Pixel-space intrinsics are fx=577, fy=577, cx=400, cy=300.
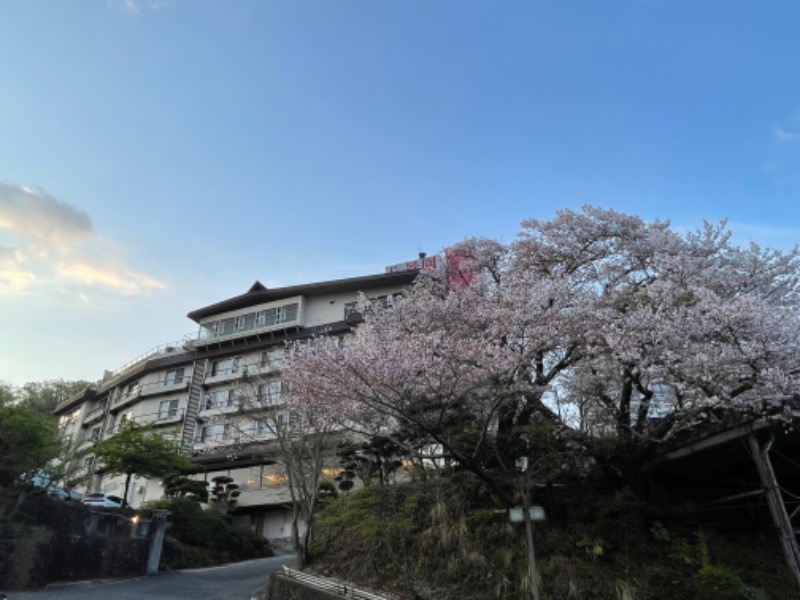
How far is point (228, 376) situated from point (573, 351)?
29.8 meters

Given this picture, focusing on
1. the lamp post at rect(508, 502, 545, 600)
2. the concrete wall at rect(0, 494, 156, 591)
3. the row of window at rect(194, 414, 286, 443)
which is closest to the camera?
the lamp post at rect(508, 502, 545, 600)

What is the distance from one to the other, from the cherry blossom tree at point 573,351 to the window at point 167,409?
95.2ft

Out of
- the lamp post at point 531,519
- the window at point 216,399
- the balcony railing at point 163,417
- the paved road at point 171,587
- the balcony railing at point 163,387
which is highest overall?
the balcony railing at point 163,387

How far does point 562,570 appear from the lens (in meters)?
11.6

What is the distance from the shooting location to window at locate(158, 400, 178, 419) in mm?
40938

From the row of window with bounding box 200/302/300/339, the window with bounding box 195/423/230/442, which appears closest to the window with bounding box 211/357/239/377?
the row of window with bounding box 200/302/300/339

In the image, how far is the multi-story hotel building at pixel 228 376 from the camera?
33.8 m

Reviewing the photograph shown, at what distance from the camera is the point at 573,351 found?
14484 millimetres

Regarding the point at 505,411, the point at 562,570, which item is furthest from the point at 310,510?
the point at 562,570

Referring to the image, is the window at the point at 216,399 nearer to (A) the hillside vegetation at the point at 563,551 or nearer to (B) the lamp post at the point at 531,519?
(A) the hillside vegetation at the point at 563,551

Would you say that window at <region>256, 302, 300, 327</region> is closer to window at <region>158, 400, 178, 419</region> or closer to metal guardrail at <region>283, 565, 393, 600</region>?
window at <region>158, 400, 178, 419</region>

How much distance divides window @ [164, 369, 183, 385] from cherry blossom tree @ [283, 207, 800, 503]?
29.9 m

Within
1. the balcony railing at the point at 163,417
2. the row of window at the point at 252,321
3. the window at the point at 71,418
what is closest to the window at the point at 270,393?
the row of window at the point at 252,321

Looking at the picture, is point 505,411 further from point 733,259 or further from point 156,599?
point 156,599
